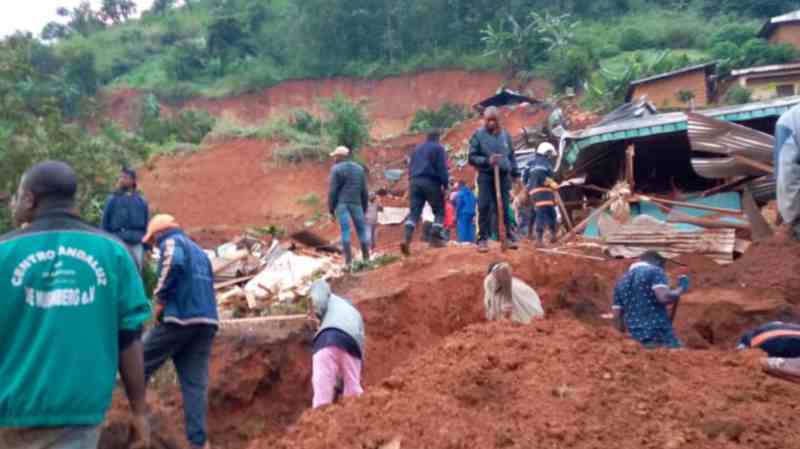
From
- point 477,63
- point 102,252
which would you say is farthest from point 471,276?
point 477,63

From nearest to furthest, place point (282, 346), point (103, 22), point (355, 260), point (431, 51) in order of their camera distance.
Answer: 1. point (282, 346)
2. point (355, 260)
3. point (431, 51)
4. point (103, 22)

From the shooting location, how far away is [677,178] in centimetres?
1507

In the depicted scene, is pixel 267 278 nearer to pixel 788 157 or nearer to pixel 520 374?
pixel 788 157

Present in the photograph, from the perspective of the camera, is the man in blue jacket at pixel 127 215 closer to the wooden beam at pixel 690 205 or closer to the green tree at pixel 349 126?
the wooden beam at pixel 690 205

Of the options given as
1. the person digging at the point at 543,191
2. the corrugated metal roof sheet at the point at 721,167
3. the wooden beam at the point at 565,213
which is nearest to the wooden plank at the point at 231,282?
the person digging at the point at 543,191

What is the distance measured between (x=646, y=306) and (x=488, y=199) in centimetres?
306

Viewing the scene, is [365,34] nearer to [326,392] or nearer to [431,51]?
[431,51]

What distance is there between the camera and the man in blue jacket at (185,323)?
6305mm

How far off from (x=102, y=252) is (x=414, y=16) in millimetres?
46732

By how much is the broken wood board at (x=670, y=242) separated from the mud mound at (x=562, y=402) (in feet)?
20.5

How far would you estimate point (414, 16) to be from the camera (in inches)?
1930

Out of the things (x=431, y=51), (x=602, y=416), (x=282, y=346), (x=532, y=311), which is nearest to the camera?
(x=602, y=416)

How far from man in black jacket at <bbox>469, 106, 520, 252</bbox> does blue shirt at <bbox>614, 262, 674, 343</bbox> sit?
2643 mm

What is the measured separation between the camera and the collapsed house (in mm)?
11781
